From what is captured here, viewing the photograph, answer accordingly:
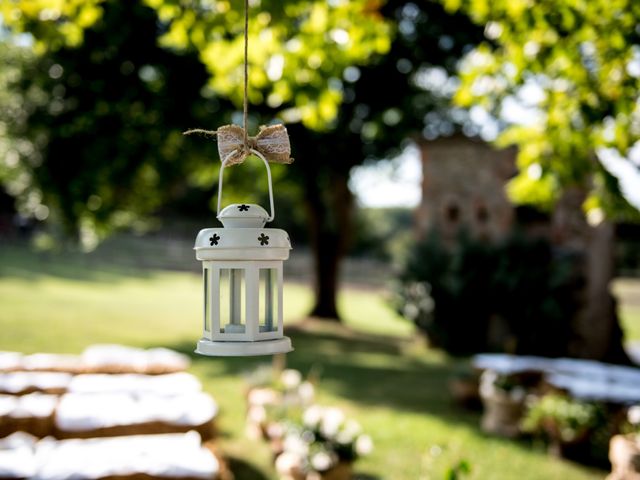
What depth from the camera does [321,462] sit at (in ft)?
19.6

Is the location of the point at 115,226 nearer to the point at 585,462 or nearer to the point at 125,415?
the point at 125,415

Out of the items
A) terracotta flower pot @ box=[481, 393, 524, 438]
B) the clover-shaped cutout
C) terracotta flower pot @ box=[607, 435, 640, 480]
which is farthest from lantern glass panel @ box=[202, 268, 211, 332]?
terracotta flower pot @ box=[481, 393, 524, 438]

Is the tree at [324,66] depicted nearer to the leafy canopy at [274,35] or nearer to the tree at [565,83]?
the leafy canopy at [274,35]

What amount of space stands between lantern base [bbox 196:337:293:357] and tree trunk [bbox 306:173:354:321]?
17316 millimetres

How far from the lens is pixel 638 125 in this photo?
6.16 meters

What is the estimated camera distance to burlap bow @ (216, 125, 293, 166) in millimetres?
2412

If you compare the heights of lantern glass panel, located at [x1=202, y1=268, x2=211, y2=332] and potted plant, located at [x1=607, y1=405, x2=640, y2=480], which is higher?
lantern glass panel, located at [x1=202, y1=268, x2=211, y2=332]

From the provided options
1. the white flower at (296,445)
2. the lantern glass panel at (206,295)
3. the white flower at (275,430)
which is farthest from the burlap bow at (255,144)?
the white flower at (275,430)

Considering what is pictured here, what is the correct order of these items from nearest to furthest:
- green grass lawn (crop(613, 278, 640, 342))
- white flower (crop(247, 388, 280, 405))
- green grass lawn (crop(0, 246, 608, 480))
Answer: green grass lawn (crop(0, 246, 608, 480)) → white flower (crop(247, 388, 280, 405)) → green grass lawn (crop(613, 278, 640, 342))

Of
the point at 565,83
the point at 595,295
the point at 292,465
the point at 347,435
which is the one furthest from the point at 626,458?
the point at 595,295

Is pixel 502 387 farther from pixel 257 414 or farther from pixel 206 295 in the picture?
pixel 206 295

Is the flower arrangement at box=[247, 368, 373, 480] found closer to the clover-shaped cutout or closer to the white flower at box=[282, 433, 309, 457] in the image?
the white flower at box=[282, 433, 309, 457]

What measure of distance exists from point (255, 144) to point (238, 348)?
77cm

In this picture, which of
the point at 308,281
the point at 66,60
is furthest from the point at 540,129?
the point at 308,281
